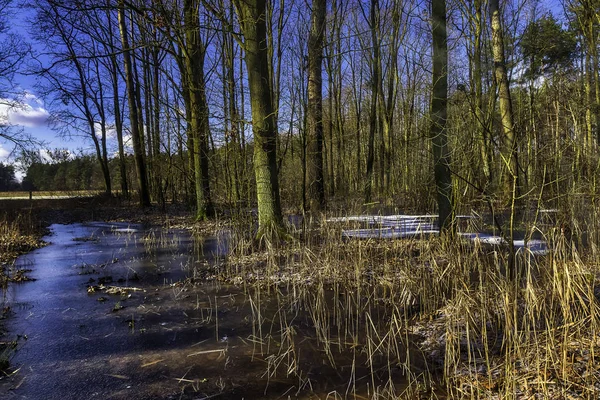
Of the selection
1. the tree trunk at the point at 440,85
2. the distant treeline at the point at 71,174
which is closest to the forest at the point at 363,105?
the tree trunk at the point at 440,85

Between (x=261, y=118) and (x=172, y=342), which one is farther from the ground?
(x=261, y=118)

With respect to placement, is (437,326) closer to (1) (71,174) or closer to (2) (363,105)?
(2) (363,105)

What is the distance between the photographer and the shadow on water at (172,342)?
9.05 feet

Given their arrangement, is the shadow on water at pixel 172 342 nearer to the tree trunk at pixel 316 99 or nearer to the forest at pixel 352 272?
the forest at pixel 352 272

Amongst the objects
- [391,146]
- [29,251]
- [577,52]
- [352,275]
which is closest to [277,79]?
[391,146]

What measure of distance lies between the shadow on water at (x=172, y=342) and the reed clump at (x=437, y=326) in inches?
1.2

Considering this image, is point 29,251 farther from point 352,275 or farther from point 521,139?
point 521,139

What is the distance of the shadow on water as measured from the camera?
2758 millimetres

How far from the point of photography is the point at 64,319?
Result: 4.15 metres

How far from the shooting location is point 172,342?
352 cm

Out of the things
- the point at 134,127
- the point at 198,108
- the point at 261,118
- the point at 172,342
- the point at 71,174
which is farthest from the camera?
the point at 71,174

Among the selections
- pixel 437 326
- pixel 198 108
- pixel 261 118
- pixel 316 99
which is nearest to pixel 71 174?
pixel 198 108

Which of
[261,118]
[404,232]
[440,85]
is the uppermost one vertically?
[440,85]

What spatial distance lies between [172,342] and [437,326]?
248 cm
